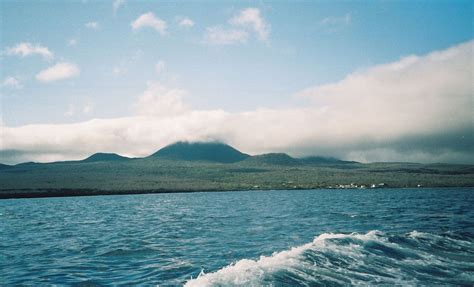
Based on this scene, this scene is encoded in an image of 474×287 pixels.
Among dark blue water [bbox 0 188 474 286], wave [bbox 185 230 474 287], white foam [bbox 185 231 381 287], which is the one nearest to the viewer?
white foam [bbox 185 231 381 287]

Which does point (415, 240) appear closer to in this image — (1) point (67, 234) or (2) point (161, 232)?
(2) point (161, 232)

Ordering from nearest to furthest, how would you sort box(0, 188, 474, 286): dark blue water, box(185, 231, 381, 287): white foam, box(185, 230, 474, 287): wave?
box(185, 231, 381, 287): white foam, box(185, 230, 474, 287): wave, box(0, 188, 474, 286): dark blue water

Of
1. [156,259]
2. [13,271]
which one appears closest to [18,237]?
[13,271]

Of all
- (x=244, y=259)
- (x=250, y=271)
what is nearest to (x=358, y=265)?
(x=244, y=259)

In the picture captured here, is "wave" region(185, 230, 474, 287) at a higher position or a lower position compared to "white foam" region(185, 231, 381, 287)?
lower

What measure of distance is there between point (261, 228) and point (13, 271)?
1004 inches

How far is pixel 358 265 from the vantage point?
22.4 metres

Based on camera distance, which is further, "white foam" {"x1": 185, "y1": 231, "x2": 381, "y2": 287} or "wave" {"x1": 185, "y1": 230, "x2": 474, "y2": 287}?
"wave" {"x1": 185, "y1": 230, "x2": 474, "y2": 287}

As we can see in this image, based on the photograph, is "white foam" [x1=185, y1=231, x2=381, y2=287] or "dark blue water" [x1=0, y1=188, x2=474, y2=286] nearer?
"white foam" [x1=185, y1=231, x2=381, y2=287]

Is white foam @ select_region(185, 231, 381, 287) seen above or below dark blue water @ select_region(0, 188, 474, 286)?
above

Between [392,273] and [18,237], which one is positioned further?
[18,237]

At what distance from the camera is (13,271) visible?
78.2ft

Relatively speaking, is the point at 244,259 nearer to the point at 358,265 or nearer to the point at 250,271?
the point at 250,271

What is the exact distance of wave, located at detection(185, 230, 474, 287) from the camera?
1871cm
